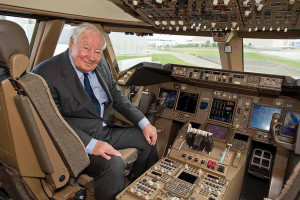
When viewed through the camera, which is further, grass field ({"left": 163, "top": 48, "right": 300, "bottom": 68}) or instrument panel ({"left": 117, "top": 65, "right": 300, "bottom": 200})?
grass field ({"left": 163, "top": 48, "right": 300, "bottom": 68})

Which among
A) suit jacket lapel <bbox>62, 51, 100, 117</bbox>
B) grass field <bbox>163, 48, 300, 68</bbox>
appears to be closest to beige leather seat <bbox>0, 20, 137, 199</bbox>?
suit jacket lapel <bbox>62, 51, 100, 117</bbox>

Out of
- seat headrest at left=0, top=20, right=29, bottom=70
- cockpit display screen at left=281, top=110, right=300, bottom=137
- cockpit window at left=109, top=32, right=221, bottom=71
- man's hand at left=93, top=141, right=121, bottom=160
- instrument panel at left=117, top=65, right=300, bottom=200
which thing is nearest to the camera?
seat headrest at left=0, top=20, right=29, bottom=70

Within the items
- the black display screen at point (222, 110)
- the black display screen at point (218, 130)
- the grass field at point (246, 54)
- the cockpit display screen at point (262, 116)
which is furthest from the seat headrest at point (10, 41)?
the grass field at point (246, 54)

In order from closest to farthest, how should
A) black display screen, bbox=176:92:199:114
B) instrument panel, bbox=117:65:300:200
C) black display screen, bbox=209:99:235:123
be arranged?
instrument panel, bbox=117:65:300:200 → black display screen, bbox=209:99:235:123 → black display screen, bbox=176:92:199:114

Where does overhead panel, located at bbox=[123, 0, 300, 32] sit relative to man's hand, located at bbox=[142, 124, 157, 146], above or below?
above

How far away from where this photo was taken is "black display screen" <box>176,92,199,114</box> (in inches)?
102

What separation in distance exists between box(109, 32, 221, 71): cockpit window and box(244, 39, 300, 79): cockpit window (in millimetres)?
520

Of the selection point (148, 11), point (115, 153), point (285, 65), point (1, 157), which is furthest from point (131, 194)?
point (285, 65)

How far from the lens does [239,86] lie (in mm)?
2119

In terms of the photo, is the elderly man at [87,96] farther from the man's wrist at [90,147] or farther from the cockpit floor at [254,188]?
the cockpit floor at [254,188]

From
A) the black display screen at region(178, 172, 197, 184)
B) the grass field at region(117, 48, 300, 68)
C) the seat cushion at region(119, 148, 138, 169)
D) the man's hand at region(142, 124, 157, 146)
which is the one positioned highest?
the grass field at region(117, 48, 300, 68)

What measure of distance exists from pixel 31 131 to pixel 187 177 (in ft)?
3.77

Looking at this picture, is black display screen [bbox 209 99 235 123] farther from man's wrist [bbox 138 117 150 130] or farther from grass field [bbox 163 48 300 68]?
grass field [bbox 163 48 300 68]

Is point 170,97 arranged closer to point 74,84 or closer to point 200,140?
point 200,140
